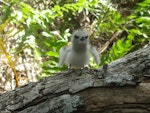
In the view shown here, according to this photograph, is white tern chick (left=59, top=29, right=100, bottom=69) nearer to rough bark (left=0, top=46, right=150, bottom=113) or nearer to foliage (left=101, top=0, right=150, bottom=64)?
rough bark (left=0, top=46, right=150, bottom=113)

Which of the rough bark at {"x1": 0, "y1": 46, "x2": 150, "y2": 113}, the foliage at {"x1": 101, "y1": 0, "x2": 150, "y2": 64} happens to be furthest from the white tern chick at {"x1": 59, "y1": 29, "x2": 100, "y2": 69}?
the foliage at {"x1": 101, "y1": 0, "x2": 150, "y2": 64}

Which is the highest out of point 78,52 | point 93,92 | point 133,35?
point 133,35

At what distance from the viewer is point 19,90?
1.98 m

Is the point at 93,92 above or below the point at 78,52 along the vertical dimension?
below

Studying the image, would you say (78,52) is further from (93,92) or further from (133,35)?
(133,35)

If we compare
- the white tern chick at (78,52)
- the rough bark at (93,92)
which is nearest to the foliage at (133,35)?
the white tern chick at (78,52)

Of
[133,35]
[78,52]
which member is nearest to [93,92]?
[78,52]

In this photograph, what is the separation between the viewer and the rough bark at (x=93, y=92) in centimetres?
180

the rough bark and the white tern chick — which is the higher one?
the white tern chick

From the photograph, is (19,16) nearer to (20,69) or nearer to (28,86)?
(20,69)

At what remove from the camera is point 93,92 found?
6.00 ft

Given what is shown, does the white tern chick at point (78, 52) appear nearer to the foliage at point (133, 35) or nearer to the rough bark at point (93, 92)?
the rough bark at point (93, 92)

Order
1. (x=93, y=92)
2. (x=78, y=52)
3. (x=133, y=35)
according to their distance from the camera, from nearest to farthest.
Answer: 1. (x=93, y=92)
2. (x=78, y=52)
3. (x=133, y=35)

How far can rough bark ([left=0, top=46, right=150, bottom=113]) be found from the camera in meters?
1.80
